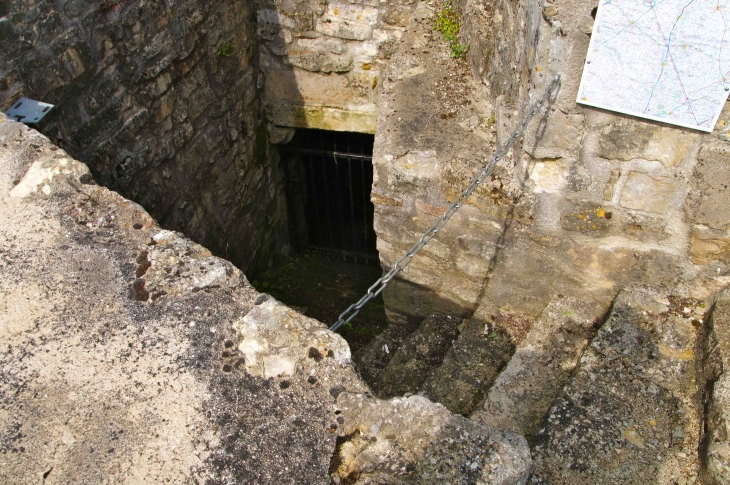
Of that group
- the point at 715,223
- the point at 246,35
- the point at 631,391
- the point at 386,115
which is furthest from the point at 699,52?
the point at 246,35

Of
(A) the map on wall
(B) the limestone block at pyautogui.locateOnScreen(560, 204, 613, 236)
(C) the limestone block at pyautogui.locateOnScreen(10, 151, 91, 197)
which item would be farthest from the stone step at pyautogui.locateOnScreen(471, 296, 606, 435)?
(C) the limestone block at pyautogui.locateOnScreen(10, 151, 91, 197)

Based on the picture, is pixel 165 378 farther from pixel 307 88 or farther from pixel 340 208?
pixel 340 208

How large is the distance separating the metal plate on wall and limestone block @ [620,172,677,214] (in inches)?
100

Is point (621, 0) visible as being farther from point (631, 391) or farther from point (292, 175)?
point (292, 175)

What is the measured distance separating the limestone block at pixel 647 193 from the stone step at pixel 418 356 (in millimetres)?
1276

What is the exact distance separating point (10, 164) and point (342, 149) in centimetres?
316

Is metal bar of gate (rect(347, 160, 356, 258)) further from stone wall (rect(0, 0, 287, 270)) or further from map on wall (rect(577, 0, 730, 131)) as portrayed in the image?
map on wall (rect(577, 0, 730, 131))

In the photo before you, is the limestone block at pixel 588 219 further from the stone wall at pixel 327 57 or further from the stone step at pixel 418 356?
the stone wall at pixel 327 57

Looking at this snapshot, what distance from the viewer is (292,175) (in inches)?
207

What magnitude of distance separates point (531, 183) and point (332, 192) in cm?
280

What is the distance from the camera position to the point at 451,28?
12.5 ft

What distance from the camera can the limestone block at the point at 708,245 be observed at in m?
2.49

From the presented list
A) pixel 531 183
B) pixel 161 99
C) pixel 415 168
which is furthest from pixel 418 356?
pixel 161 99

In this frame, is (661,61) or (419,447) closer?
(419,447)
